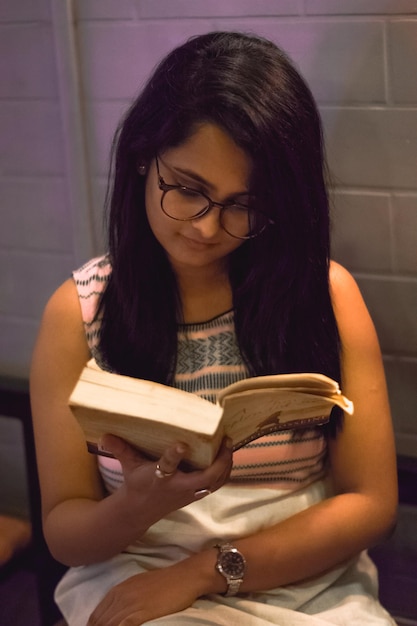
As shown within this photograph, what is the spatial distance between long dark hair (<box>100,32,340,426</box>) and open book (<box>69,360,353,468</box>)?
30cm

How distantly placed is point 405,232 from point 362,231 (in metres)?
0.07

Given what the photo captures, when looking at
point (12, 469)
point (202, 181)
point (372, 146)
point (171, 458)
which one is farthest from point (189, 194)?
point (12, 469)

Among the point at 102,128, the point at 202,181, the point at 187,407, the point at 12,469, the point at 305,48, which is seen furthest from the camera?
the point at 12,469

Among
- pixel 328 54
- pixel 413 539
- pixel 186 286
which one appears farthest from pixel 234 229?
pixel 413 539

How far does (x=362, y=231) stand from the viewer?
1.53 meters

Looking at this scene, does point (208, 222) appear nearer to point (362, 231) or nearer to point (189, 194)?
point (189, 194)

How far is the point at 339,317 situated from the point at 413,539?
22.4 inches

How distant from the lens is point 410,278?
153 centimetres

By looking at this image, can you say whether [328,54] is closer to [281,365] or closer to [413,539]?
[281,365]

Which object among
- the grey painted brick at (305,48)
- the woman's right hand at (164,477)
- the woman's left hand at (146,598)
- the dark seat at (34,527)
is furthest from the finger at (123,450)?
the grey painted brick at (305,48)

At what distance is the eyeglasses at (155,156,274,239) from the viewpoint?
1.15m

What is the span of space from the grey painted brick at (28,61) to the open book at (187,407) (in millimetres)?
925

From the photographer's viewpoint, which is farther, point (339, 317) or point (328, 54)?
point (328, 54)

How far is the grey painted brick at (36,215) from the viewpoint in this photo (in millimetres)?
1808
